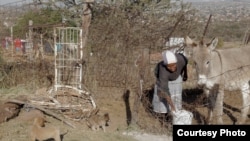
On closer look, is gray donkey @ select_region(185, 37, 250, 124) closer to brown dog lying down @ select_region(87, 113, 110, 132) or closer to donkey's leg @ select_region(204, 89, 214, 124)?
donkey's leg @ select_region(204, 89, 214, 124)

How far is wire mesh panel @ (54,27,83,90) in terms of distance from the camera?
10109 millimetres

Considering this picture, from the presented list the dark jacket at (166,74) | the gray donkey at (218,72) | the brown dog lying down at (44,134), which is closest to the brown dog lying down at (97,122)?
the brown dog lying down at (44,134)

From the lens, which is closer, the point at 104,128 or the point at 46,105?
the point at 104,128

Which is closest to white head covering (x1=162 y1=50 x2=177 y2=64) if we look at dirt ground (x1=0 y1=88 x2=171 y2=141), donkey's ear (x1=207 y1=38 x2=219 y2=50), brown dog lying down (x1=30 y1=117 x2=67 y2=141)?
donkey's ear (x1=207 y1=38 x2=219 y2=50)

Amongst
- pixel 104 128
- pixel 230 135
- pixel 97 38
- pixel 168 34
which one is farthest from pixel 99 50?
pixel 230 135

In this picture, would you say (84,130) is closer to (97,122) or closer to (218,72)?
(97,122)

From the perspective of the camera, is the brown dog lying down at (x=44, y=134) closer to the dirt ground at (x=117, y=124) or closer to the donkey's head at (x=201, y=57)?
the dirt ground at (x=117, y=124)

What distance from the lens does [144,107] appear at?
824cm

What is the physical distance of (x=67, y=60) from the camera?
33.6 feet

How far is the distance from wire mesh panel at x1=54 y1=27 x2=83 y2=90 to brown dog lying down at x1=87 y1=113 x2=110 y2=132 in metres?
1.70

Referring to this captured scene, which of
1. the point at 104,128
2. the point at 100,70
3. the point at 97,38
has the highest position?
the point at 97,38

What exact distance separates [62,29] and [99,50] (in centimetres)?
104

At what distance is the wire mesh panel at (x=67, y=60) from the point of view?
10.1m

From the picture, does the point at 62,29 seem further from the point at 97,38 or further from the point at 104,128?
the point at 104,128
